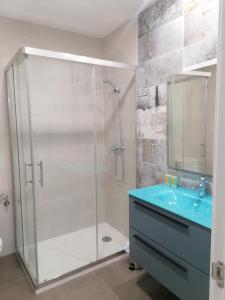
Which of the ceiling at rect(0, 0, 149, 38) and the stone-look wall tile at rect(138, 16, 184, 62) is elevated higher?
the ceiling at rect(0, 0, 149, 38)

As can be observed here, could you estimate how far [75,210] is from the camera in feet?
9.76

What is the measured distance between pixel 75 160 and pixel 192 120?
1537 mm

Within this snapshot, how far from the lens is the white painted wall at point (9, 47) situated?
2.40 m

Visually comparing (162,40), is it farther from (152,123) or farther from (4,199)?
(4,199)

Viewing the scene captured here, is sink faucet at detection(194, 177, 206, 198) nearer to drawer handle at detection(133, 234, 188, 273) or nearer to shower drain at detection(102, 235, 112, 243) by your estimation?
drawer handle at detection(133, 234, 188, 273)

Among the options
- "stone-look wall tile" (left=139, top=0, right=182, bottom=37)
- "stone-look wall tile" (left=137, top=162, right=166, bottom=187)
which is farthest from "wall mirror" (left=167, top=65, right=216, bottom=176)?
"stone-look wall tile" (left=139, top=0, right=182, bottom=37)

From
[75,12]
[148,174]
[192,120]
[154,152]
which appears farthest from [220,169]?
[75,12]

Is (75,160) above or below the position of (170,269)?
above

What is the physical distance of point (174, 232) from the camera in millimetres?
1554

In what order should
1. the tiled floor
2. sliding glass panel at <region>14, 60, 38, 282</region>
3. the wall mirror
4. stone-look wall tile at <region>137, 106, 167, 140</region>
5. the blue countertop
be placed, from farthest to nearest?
stone-look wall tile at <region>137, 106, 167, 140</region> → sliding glass panel at <region>14, 60, 38, 282</region> → the tiled floor → the wall mirror → the blue countertop

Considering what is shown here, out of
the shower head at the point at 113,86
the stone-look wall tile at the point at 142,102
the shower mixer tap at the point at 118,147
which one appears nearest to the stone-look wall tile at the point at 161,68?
the stone-look wall tile at the point at 142,102

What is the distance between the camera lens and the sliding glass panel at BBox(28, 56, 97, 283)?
258 cm

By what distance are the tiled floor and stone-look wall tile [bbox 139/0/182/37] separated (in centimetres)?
239

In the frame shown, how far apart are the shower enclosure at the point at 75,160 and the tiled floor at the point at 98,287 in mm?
170
